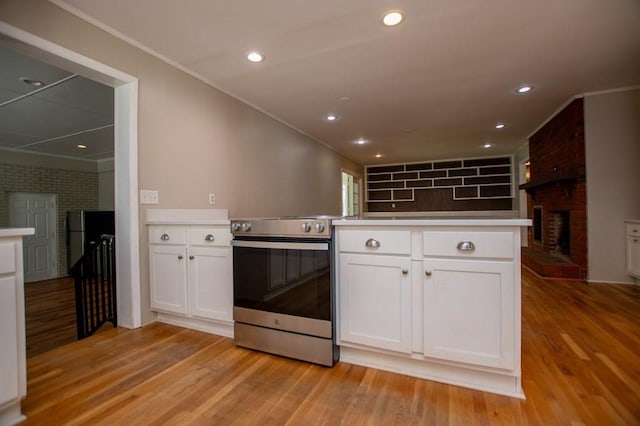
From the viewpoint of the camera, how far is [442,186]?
8.25 m

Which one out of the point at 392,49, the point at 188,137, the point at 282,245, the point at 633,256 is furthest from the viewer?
the point at 633,256

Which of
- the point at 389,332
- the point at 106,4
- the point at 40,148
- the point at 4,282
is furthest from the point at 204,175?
the point at 40,148

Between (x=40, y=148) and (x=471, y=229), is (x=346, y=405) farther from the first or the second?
(x=40, y=148)

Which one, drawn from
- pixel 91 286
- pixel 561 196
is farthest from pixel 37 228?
pixel 561 196

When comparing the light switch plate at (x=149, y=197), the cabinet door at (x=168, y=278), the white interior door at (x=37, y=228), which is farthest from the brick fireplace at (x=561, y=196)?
the white interior door at (x=37, y=228)

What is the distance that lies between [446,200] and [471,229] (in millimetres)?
7265

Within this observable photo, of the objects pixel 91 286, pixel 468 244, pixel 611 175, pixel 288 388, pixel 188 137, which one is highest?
pixel 188 137

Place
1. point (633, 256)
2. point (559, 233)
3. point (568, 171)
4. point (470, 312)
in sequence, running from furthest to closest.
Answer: point (559, 233), point (568, 171), point (633, 256), point (470, 312)

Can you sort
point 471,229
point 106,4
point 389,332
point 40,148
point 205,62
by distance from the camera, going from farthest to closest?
1. point 40,148
2. point 205,62
3. point 106,4
4. point 389,332
5. point 471,229

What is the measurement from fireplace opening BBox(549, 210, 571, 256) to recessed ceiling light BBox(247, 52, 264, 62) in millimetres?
4875

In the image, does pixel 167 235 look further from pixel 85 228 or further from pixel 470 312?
pixel 85 228

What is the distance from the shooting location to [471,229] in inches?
59.2

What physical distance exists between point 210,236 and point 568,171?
15.0 ft

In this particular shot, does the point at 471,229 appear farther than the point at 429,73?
No
